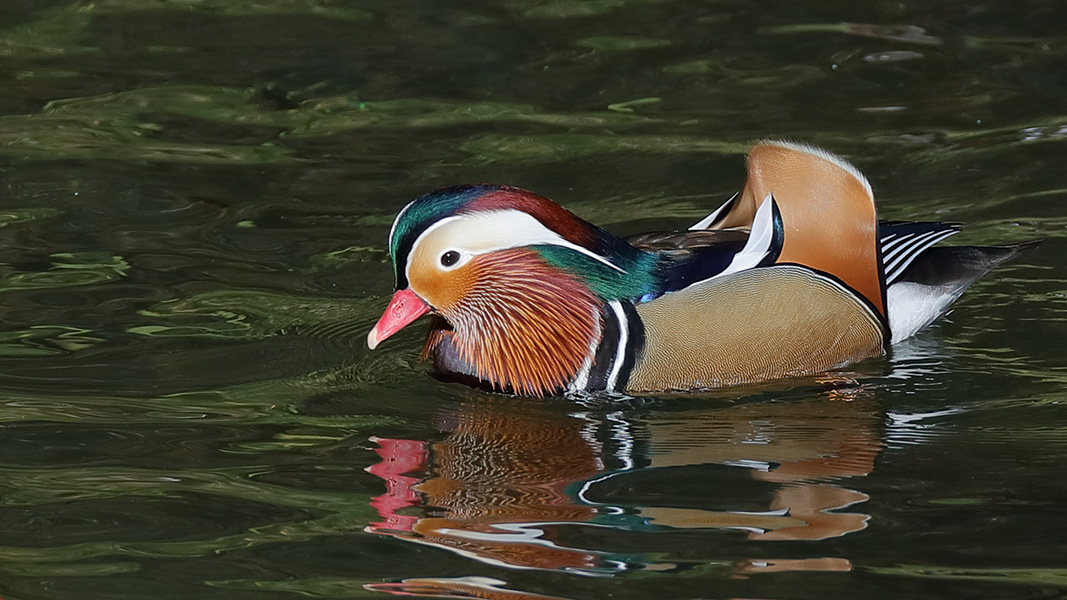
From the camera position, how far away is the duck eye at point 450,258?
536 centimetres

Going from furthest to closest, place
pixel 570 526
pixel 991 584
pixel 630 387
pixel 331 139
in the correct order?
pixel 331 139 < pixel 630 387 < pixel 570 526 < pixel 991 584

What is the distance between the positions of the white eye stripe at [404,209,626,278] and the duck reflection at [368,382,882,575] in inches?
19.9

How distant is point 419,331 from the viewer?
20.6ft

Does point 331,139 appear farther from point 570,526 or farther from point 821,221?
point 570,526

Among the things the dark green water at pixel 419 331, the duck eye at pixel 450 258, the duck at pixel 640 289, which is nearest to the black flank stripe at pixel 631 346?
the duck at pixel 640 289

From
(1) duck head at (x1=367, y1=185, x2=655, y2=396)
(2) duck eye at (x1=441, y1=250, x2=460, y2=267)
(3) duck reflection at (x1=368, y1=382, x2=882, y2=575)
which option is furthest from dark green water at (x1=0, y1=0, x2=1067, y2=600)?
(2) duck eye at (x1=441, y1=250, x2=460, y2=267)

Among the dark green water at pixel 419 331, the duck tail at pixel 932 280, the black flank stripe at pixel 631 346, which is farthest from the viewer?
the duck tail at pixel 932 280

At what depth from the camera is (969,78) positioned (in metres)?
8.86

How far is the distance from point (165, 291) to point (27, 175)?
1.72m

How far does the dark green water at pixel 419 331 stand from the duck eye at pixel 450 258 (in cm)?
46

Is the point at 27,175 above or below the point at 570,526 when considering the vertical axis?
above

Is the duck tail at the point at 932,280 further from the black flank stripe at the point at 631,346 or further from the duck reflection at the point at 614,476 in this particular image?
the black flank stripe at the point at 631,346

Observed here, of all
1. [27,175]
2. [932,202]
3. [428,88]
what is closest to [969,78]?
[932,202]

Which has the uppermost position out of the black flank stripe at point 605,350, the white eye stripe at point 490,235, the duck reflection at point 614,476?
the white eye stripe at point 490,235
